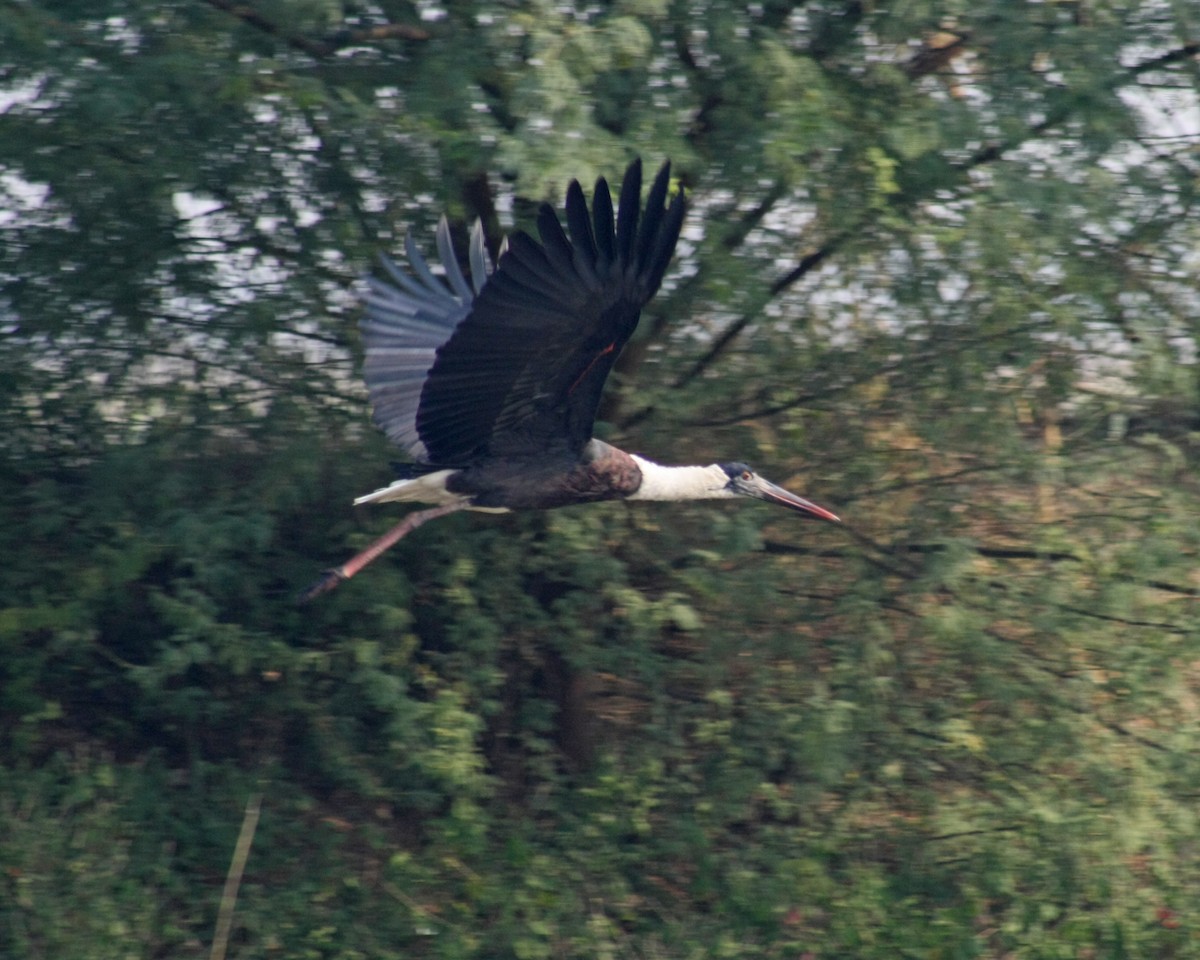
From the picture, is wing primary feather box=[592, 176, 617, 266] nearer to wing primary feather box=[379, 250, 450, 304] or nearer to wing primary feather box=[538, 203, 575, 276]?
wing primary feather box=[538, 203, 575, 276]

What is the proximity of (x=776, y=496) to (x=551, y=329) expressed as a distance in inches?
64.7

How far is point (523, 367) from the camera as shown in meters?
4.77

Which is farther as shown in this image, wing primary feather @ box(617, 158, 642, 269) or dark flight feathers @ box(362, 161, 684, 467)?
dark flight feathers @ box(362, 161, 684, 467)

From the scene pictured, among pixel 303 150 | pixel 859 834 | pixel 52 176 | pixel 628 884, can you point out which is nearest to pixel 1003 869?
pixel 859 834

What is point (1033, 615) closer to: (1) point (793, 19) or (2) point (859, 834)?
(2) point (859, 834)

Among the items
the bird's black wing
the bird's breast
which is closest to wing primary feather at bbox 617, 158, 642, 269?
the bird's black wing

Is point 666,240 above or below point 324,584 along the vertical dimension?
above

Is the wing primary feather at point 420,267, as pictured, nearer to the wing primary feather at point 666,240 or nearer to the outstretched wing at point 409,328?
the outstretched wing at point 409,328

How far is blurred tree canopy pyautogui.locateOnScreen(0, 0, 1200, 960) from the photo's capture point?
5531 mm

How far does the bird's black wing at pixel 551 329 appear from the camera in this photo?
4246mm

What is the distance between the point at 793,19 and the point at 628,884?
Result: 335cm

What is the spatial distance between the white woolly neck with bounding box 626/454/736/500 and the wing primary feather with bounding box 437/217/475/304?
2.74 ft

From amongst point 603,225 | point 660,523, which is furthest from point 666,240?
point 660,523

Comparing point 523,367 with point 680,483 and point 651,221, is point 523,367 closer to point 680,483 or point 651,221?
point 651,221
